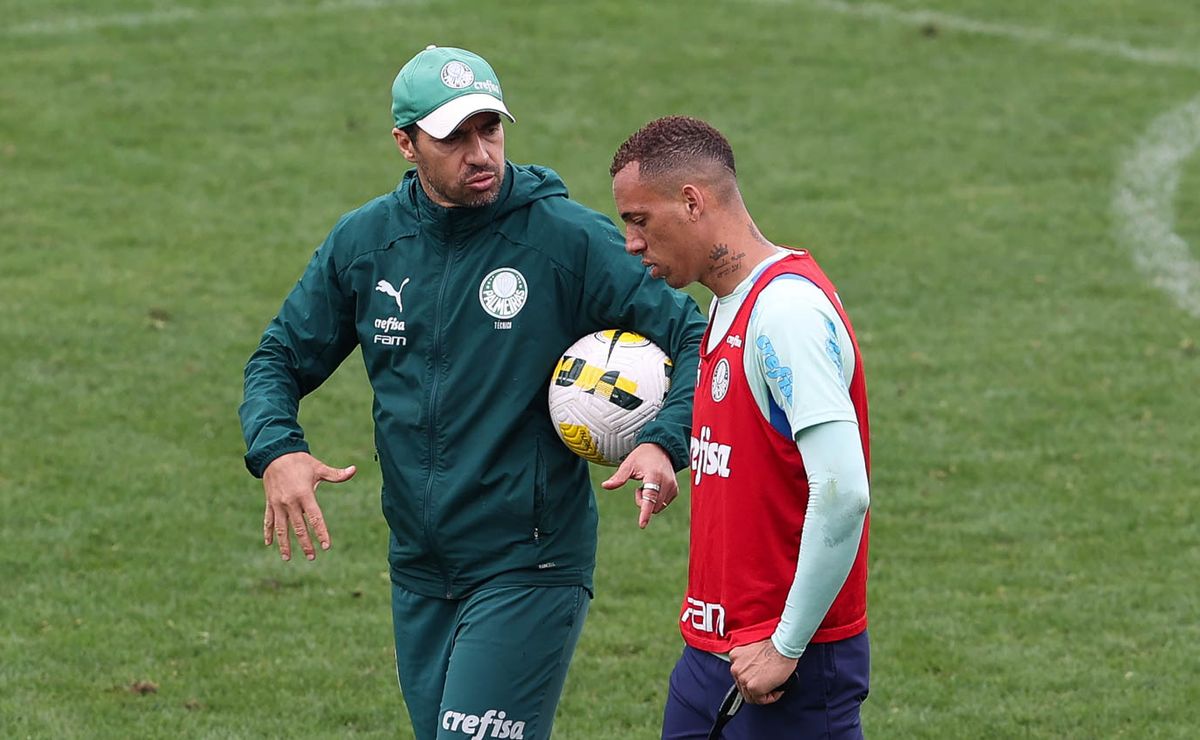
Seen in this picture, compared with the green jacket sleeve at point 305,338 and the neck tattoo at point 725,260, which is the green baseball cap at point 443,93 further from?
the neck tattoo at point 725,260

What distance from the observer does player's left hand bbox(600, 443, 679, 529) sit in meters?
4.88

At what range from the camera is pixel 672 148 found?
4.76m

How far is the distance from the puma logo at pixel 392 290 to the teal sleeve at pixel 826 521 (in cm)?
161

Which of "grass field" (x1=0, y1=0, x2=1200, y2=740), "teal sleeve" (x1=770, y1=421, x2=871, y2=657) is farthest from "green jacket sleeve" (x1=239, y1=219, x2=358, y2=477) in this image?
"grass field" (x1=0, y1=0, x2=1200, y2=740)

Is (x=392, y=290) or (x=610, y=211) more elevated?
(x=392, y=290)

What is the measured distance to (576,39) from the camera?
1952cm

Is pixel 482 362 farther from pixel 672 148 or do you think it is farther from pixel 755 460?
pixel 755 460

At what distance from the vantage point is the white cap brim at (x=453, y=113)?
534cm

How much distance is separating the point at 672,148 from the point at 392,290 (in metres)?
1.21

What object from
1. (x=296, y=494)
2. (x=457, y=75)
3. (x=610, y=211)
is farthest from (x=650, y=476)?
(x=610, y=211)

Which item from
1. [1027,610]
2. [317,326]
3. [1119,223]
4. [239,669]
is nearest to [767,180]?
[1119,223]

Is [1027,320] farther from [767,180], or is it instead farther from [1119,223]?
[767,180]

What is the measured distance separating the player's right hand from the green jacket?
7cm

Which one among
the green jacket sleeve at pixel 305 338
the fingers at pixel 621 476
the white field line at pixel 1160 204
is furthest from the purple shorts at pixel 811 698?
the white field line at pixel 1160 204
